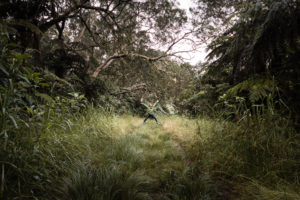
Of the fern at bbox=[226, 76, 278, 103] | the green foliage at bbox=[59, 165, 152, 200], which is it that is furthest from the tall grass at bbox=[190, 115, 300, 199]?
the green foliage at bbox=[59, 165, 152, 200]

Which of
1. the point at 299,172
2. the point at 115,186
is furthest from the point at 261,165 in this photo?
the point at 115,186

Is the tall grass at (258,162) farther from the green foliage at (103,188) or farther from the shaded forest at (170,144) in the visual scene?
the green foliage at (103,188)

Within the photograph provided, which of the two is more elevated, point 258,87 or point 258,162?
point 258,87

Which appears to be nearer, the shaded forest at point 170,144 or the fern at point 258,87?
the shaded forest at point 170,144

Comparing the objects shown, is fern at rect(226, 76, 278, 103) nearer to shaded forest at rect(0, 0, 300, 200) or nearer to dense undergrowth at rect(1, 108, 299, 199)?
shaded forest at rect(0, 0, 300, 200)

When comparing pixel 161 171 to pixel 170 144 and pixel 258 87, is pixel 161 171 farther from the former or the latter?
pixel 258 87

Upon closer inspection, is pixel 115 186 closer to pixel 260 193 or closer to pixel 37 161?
pixel 37 161

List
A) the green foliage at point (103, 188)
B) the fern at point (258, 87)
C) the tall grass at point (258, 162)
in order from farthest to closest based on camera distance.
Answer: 1. the fern at point (258, 87)
2. the tall grass at point (258, 162)
3. the green foliage at point (103, 188)

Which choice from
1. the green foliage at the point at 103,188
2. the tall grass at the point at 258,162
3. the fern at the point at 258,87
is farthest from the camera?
the fern at the point at 258,87

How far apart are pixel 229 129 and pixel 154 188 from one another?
1.51m

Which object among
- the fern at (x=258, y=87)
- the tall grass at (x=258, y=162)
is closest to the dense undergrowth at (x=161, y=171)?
the tall grass at (x=258, y=162)

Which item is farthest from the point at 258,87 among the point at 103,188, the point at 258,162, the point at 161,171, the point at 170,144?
the point at 103,188

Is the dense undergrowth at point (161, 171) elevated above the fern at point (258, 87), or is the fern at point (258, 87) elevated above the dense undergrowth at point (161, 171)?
the fern at point (258, 87)

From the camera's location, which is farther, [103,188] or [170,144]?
[170,144]
